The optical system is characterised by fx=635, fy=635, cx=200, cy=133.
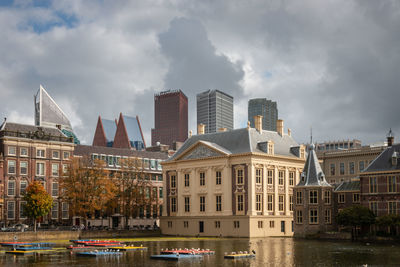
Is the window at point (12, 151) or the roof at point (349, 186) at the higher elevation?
the window at point (12, 151)

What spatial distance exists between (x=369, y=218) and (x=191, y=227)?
107ft

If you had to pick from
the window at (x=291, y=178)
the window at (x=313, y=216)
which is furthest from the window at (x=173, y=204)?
the window at (x=313, y=216)

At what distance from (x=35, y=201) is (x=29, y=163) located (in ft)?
37.3

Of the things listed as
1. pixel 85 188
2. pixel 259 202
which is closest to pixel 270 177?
pixel 259 202

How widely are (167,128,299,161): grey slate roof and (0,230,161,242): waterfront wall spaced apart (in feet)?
55.5

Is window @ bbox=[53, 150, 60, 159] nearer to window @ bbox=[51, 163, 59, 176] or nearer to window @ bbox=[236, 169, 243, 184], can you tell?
window @ bbox=[51, 163, 59, 176]

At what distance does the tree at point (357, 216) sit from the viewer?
82.2m

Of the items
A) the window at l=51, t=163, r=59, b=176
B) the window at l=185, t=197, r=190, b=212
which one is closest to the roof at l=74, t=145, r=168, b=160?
the window at l=51, t=163, r=59, b=176

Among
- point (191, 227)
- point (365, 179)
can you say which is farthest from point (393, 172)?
point (191, 227)

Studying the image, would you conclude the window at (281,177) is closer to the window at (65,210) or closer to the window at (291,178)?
the window at (291,178)

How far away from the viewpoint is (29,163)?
104 metres

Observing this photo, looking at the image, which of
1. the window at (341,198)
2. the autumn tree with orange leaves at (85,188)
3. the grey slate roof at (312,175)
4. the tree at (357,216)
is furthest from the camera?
the autumn tree with orange leaves at (85,188)

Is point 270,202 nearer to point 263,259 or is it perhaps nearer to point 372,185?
point 372,185

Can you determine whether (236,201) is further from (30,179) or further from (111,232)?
(30,179)
